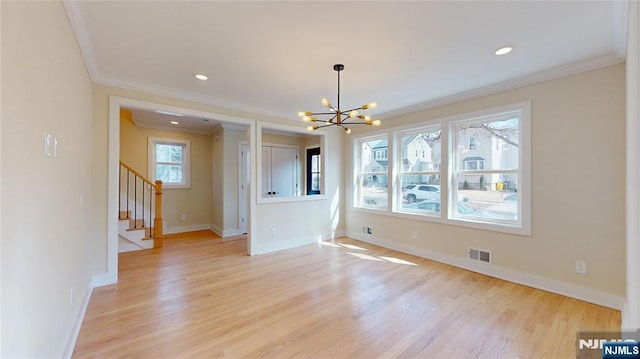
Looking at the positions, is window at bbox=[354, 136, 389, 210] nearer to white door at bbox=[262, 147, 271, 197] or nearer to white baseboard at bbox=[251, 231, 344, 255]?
white baseboard at bbox=[251, 231, 344, 255]

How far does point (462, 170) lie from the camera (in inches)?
156

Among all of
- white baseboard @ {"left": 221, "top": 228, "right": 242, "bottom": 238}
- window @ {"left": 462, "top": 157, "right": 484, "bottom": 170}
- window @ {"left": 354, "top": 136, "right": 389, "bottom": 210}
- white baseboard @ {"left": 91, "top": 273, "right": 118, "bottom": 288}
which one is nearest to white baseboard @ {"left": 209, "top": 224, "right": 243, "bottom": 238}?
A: white baseboard @ {"left": 221, "top": 228, "right": 242, "bottom": 238}

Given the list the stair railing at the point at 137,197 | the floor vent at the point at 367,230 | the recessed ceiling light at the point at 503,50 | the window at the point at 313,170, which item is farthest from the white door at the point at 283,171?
the recessed ceiling light at the point at 503,50

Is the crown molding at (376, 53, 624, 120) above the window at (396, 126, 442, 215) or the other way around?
above

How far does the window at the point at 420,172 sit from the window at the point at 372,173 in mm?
358

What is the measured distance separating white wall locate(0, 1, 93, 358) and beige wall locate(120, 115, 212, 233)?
388cm

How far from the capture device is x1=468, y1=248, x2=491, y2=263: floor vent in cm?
359

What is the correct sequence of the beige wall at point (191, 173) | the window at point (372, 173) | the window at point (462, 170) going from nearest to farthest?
the window at point (462, 170) → the window at point (372, 173) → the beige wall at point (191, 173)

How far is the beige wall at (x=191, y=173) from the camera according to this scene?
19.0ft

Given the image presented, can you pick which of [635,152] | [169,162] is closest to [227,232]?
[169,162]

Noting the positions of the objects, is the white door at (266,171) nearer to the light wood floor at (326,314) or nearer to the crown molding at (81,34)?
the light wood floor at (326,314)

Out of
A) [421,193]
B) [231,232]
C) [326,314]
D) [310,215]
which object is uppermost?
[421,193]

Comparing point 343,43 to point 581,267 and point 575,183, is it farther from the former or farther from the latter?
point 581,267

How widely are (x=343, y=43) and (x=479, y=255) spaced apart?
10.8 ft
